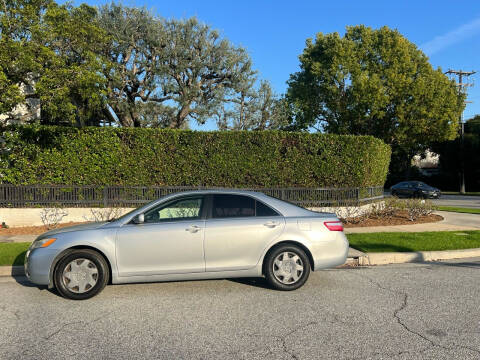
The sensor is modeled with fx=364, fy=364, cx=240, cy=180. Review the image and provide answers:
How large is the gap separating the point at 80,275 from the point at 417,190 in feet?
97.5

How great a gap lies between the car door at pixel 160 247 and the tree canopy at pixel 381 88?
2613 centimetres

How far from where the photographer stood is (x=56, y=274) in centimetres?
505

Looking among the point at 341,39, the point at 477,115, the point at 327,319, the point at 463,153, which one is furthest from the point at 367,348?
the point at 477,115

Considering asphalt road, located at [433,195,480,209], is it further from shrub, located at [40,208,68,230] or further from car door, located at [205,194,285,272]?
shrub, located at [40,208,68,230]

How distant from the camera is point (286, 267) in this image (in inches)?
214

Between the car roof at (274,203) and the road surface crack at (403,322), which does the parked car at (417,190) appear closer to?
the road surface crack at (403,322)

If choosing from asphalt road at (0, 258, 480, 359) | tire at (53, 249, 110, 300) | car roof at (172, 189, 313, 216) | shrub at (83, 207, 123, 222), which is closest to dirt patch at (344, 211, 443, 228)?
asphalt road at (0, 258, 480, 359)

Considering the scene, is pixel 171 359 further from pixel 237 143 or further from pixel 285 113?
pixel 285 113

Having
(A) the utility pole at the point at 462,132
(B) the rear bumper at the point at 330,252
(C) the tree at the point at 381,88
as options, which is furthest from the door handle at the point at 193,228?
(A) the utility pole at the point at 462,132

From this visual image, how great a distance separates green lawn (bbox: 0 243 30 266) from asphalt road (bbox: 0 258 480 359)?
0.91 metres

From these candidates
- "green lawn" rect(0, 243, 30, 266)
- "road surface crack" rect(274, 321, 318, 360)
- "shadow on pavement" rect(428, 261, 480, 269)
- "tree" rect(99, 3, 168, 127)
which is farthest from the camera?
"tree" rect(99, 3, 168, 127)

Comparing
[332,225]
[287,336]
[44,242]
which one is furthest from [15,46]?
[287,336]

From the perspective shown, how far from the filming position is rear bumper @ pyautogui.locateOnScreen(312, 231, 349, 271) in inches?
217

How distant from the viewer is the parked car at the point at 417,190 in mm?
28844
